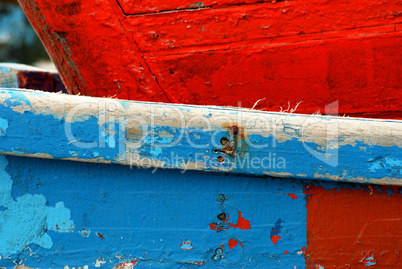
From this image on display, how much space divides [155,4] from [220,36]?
23 centimetres

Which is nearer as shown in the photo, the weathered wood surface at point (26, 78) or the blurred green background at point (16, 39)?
the weathered wood surface at point (26, 78)

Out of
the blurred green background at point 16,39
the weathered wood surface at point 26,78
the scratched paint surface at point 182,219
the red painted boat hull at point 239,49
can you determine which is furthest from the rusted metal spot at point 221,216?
the blurred green background at point 16,39

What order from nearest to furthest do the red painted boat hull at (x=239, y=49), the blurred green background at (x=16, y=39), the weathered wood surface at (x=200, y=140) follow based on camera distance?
1. the weathered wood surface at (x=200, y=140)
2. the red painted boat hull at (x=239, y=49)
3. the blurred green background at (x=16, y=39)

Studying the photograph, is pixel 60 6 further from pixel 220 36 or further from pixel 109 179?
pixel 109 179

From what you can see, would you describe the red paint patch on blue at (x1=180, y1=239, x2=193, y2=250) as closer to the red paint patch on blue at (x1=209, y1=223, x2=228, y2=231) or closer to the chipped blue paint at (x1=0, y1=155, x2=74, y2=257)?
the red paint patch on blue at (x1=209, y1=223, x2=228, y2=231)

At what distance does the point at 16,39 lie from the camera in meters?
9.91

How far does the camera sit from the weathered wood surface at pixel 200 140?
0.74 meters

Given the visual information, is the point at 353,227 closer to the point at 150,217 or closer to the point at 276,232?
the point at 276,232

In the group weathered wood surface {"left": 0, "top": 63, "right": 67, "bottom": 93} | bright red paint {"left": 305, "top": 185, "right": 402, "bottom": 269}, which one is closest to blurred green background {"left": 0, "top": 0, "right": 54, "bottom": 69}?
weathered wood surface {"left": 0, "top": 63, "right": 67, "bottom": 93}

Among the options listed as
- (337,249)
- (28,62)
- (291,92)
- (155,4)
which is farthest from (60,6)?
(28,62)

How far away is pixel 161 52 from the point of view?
1119mm

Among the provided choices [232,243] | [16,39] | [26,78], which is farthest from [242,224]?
[16,39]

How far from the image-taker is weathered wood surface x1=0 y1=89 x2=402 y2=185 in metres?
0.74

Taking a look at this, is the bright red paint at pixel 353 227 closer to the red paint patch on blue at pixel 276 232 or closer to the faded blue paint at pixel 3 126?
the red paint patch on blue at pixel 276 232
